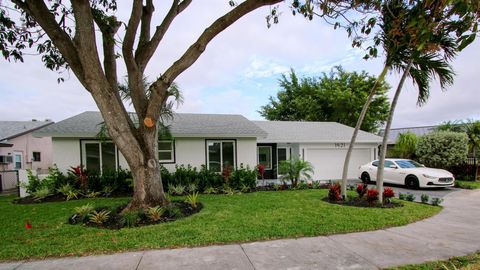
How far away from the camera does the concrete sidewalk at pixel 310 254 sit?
400 centimetres

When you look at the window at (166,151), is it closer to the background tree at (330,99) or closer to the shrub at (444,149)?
the shrub at (444,149)

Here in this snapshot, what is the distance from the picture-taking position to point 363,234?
5.43m

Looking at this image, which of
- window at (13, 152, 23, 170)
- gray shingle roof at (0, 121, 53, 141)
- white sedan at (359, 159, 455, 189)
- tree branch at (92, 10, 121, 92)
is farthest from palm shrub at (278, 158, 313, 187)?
window at (13, 152, 23, 170)

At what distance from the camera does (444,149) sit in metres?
14.5

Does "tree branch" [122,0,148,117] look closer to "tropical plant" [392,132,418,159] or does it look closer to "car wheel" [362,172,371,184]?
"car wheel" [362,172,371,184]

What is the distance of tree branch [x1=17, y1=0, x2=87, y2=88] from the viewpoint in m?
6.13

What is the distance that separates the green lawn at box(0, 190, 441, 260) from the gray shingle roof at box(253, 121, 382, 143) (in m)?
7.27

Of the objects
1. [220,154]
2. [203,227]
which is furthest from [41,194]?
[203,227]

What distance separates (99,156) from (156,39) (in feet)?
22.0

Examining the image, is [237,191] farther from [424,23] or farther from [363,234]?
[424,23]

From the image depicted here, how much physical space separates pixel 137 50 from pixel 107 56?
812 millimetres

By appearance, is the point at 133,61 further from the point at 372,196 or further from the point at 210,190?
the point at 372,196

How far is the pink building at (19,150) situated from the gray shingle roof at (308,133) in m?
12.7

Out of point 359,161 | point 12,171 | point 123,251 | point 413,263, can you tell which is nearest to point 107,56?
point 123,251
